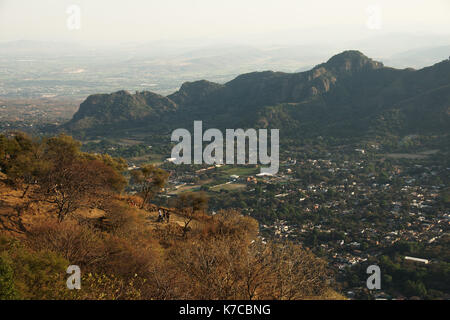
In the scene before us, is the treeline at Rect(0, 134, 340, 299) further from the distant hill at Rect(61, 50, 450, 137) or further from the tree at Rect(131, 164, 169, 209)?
the distant hill at Rect(61, 50, 450, 137)

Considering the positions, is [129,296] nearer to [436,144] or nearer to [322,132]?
[436,144]

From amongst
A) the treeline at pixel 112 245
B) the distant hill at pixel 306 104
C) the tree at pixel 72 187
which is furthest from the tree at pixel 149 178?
the distant hill at pixel 306 104

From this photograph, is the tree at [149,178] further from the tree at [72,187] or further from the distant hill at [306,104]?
the distant hill at [306,104]

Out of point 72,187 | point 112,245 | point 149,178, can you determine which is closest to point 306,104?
point 149,178

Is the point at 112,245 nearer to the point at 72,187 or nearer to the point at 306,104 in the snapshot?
the point at 72,187

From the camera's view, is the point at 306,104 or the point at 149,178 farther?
the point at 306,104

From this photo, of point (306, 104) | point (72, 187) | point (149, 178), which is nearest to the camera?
point (72, 187)

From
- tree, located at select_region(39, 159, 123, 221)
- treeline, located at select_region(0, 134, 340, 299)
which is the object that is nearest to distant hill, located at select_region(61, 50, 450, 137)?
treeline, located at select_region(0, 134, 340, 299)
